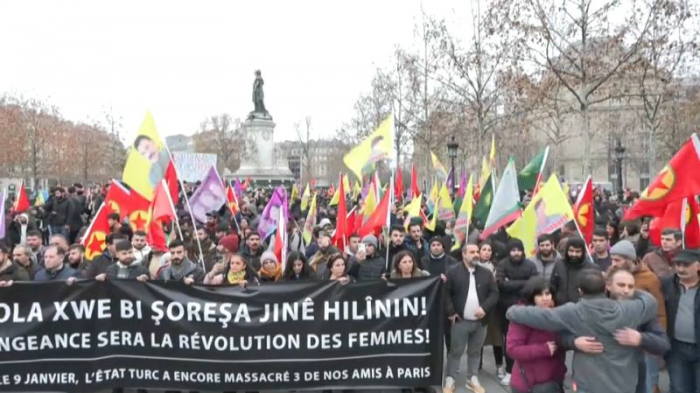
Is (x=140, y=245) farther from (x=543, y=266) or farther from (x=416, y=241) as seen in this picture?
(x=543, y=266)

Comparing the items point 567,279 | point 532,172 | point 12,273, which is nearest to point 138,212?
point 12,273

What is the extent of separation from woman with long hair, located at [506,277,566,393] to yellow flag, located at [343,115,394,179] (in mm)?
5288

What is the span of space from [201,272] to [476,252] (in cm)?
307

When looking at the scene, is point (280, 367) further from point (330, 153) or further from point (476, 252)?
point (330, 153)

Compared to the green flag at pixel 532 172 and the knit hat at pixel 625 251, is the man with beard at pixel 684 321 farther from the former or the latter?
the green flag at pixel 532 172

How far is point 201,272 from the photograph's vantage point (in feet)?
23.4

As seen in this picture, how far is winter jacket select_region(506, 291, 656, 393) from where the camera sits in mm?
4133

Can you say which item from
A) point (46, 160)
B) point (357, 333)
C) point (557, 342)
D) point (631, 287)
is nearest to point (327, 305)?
point (357, 333)

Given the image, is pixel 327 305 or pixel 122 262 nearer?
pixel 327 305

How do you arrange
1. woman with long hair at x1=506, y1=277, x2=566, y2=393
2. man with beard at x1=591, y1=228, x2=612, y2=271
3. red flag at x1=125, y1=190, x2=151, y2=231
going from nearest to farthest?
woman with long hair at x1=506, y1=277, x2=566, y2=393 < man with beard at x1=591, y1=228, x2=612, y2=271 < red flag at x1=125, y1=190, x2=151, y2=231

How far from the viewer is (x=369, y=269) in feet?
26.2

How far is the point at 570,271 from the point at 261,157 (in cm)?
4000

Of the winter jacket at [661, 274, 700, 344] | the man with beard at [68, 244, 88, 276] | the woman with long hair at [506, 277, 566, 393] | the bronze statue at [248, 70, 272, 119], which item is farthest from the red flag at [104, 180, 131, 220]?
the bronze statue at [248, 70, 272, 119]

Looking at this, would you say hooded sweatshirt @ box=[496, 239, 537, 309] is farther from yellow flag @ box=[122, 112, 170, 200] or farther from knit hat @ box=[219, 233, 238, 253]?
yellow flag @ box=[122, 112, 170, 200]
